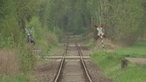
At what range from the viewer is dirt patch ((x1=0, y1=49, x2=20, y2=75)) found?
22578 millimetres

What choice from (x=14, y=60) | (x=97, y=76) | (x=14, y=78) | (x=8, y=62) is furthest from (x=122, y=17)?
(x=14, y=78)

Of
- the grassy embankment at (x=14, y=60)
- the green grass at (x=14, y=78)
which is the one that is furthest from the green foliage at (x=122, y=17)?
the green grass at (x=14, y=78)

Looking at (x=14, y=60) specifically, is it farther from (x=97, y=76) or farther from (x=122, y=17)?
(x=122, y=17)

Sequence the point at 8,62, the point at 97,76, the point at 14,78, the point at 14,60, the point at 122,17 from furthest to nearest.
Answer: the point at 122,17, the point at 97,76, the point at 14,60, the point at 8,62, the point at 14,78

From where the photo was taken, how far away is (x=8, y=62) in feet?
74.7

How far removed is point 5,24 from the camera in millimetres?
26859

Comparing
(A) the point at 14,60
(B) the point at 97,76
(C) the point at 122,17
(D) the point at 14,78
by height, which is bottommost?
(C) the point at 122,17

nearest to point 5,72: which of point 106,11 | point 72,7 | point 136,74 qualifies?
point 136,74

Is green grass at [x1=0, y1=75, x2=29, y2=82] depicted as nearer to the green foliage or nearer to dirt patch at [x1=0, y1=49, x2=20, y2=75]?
dirt patch at [x1=0, y1=49, x2=20, y2=75]

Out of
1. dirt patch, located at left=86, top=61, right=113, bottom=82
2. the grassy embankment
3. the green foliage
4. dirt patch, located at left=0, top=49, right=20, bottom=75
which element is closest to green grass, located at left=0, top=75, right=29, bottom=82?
the grassy embankment

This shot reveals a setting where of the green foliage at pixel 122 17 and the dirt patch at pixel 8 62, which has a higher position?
the dirt patch at pixel 8 62

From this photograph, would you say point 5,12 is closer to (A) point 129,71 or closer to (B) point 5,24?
(B) point 5,24

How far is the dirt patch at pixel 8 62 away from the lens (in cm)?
2258

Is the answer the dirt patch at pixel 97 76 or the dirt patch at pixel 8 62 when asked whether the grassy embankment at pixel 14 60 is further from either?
the dirt patch at pixel 97 76
